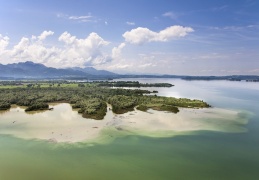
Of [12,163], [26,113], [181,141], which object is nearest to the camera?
[12,163]

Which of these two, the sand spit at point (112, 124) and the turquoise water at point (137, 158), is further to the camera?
the sand spit at point (112, 124)

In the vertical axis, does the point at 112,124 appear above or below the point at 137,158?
above

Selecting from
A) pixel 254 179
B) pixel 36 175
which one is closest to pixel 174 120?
pixel 254 179

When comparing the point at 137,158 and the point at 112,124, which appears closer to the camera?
the point at 137,158

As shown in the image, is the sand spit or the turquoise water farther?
the sand spit

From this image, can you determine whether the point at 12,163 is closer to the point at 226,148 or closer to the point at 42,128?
the point at 42,128
